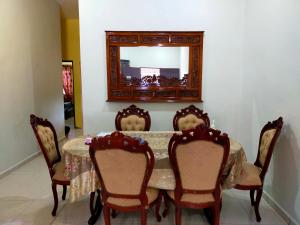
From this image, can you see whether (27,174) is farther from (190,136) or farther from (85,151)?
(190,136)

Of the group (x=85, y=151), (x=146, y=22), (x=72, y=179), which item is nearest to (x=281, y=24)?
(x=146, y=22)

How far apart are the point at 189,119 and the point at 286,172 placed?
4.50ft

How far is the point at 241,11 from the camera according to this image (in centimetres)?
389

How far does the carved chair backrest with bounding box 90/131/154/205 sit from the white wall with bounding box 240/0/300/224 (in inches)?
60.4

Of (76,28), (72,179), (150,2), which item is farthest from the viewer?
(76,28)

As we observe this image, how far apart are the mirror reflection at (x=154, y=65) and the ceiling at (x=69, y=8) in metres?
2.93

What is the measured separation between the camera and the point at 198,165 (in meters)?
2.14

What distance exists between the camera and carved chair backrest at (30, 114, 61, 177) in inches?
105

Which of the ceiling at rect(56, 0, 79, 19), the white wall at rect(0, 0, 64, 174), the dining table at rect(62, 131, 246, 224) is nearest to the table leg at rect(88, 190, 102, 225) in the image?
the dining table at rect(62, 131, 246, 224)

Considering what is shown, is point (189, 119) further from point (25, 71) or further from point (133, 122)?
point (25, 71)

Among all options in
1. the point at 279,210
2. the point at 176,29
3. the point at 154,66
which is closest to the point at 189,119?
the point at 154,66

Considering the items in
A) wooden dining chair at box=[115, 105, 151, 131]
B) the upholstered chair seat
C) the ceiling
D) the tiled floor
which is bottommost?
the tiled floor

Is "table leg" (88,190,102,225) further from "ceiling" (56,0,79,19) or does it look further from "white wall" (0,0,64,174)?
"ceiling" (56,0,79,19)

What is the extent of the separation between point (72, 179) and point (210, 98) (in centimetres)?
242
